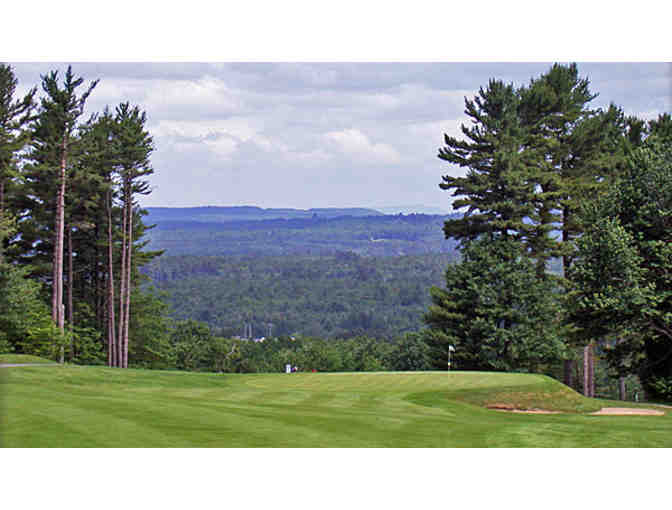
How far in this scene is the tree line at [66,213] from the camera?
68.9 feet

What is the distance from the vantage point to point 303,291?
9888 centimetres

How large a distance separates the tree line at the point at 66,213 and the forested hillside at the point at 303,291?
144 ft

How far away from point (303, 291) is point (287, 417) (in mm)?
88744

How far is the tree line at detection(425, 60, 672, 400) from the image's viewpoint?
76.8 ft

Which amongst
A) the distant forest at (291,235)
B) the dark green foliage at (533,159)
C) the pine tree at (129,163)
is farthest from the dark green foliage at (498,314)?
the pine tree at (129,163)

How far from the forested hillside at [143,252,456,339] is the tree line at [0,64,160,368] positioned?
1723 inches

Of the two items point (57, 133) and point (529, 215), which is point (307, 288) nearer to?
point (529, 215)

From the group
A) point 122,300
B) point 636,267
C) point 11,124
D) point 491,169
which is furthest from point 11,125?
point 636,267

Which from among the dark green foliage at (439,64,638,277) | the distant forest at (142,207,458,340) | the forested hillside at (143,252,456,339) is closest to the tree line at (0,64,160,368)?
the dark green foliage at (439,64,638,277)

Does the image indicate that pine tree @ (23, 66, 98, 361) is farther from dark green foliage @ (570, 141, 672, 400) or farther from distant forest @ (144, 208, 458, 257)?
dark green foliage @ (570, 141, 672, 400)

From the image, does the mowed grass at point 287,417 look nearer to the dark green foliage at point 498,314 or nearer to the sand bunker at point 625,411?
the sand bunker at point 625,411

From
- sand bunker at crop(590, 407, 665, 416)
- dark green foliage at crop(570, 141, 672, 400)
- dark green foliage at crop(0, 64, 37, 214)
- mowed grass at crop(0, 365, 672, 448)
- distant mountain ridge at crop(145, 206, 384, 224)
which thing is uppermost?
dark green foliage at crop(0, 64, 37, 214)

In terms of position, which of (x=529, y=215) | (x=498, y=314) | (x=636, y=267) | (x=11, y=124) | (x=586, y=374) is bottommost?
(x=586, y=374)
